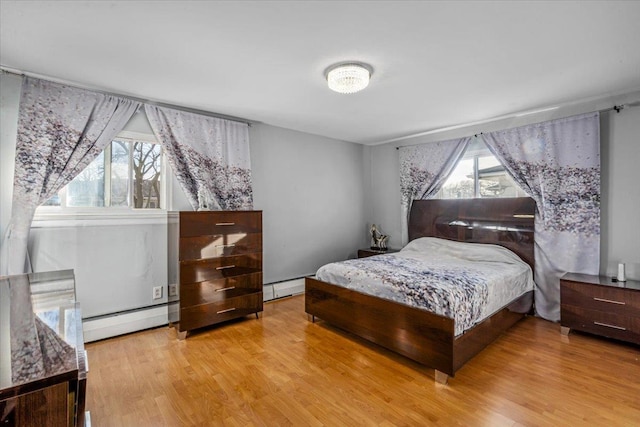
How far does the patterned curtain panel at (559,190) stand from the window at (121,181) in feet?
12.7

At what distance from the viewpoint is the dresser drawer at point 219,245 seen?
9.00 ft

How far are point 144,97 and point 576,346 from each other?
14.9 ft

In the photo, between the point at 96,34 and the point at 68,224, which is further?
the point at 68,224

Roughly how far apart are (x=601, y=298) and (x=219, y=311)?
3.49 metres

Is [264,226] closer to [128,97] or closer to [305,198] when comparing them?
[305,198]

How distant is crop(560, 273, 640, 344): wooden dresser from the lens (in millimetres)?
2475

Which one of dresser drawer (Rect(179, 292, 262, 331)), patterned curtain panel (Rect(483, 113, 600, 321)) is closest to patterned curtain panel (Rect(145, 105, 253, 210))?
dresser drawer (Rect(179, 292, 262, 331))

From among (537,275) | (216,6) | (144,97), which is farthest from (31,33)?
(537,275)

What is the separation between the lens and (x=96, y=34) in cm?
181

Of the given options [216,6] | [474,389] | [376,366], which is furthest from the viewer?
[376,366]

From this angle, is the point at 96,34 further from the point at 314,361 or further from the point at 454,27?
the point at 314,361

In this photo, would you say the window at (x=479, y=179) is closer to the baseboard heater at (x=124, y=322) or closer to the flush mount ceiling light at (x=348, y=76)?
the flush mount ceiling light at (x=348, y=76)

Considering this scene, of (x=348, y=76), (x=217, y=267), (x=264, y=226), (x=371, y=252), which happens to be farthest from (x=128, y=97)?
(x=371, y=252)

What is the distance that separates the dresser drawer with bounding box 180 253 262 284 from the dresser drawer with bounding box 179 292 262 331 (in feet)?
0.85
